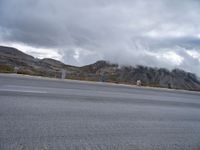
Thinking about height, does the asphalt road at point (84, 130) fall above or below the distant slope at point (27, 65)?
below

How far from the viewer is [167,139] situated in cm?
553

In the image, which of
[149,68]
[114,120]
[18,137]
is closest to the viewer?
[18,137]

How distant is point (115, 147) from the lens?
4582mm

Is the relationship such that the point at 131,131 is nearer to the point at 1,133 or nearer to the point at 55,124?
the point at 55,124

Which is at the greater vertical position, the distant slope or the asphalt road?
Answer: the distant slope

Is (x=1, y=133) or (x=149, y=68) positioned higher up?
(x=149, y=68)

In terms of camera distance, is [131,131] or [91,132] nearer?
[91,132]

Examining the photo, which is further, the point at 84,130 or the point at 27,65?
the point at 27,65

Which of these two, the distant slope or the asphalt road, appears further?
the distant slope

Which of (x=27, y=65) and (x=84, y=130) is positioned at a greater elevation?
(x=27, y=65)

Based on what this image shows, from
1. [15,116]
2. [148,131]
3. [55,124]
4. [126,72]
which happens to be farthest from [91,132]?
[126,72]

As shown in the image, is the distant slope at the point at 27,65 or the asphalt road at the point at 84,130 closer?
the asphalt road at the point at 84,130

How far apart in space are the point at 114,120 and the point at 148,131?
43.5 inches

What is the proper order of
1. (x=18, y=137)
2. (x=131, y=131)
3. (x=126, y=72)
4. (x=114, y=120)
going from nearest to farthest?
(x=18, y=137), (x=131, y=131), (x=114, y=120), (x=126, y=72)
